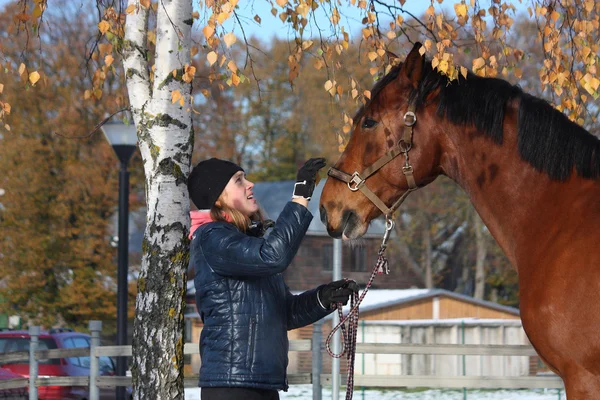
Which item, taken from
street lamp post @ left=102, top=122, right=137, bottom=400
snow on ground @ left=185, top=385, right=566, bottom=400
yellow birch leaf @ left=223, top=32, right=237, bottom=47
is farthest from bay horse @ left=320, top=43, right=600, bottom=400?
snow on ground @ left=185, top=385, right=566, bottom=400

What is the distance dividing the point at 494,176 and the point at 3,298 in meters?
23.2

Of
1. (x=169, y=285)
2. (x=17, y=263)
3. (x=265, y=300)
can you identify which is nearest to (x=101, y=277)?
(x=17, y=263)

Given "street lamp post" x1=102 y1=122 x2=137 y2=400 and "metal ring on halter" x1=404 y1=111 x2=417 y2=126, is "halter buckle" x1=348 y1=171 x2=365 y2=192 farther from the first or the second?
"street lamp post" x1=102 y1=122 x2=137 y2=400

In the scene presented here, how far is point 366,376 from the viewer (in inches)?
345

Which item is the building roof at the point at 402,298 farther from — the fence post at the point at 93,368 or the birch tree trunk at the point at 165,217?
the birch tree trunk at the point at 165,217

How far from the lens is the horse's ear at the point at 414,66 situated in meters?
4.19

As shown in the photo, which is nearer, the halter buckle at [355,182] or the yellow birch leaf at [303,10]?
the halter buckle at [355,182]

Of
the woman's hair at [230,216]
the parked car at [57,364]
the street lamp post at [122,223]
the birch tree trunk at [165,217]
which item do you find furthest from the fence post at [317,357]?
the parked car at [57,364]

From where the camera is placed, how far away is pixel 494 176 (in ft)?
13.4

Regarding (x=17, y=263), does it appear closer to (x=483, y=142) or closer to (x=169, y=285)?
(x=169, y=285)

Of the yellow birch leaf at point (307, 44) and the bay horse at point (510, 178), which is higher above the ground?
the yellow birch leaf at point (307, 44)

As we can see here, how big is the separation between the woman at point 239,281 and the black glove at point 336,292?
21cm

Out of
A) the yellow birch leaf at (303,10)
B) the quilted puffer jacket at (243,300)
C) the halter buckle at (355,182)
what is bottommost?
the quilted puffer jacket at (243,300)

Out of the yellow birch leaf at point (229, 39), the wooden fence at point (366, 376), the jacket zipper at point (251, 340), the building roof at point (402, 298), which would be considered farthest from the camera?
the building roof at point (402, 298)
